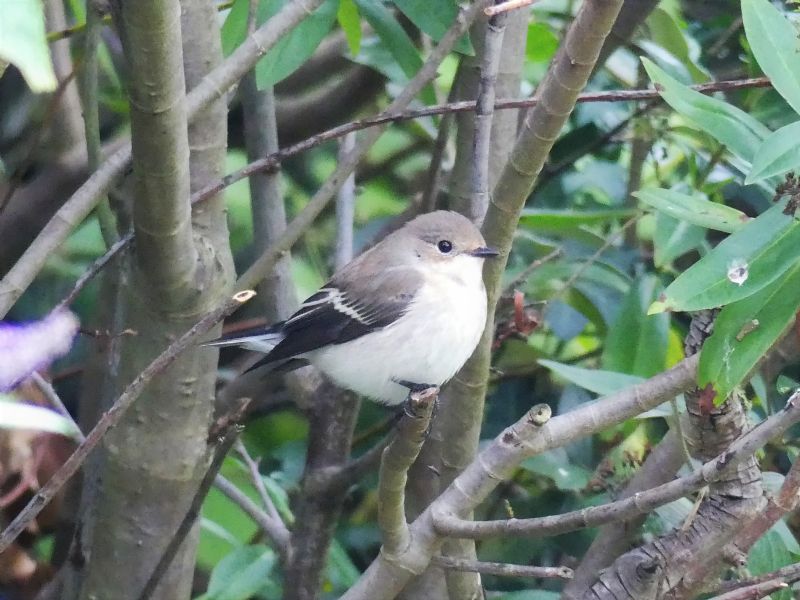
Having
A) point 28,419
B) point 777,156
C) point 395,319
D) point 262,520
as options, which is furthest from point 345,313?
point 28,419

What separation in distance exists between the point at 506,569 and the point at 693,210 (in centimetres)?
69

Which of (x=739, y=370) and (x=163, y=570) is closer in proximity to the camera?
(x=739, y=370)

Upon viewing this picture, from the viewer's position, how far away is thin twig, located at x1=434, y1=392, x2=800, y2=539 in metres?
1.43

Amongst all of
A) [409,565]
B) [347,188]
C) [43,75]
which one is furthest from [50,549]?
[43,75]

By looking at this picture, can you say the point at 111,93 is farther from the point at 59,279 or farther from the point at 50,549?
the point at 50,549

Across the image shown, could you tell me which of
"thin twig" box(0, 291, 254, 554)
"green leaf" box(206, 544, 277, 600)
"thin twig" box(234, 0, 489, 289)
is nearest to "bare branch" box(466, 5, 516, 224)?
"thin twig" box(234, 0, 489, 289)

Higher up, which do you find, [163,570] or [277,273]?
[277,273]

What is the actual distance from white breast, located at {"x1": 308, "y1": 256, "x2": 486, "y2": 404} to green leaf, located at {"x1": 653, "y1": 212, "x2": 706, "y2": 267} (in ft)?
1.42

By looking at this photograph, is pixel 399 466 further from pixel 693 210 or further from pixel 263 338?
pixel 263 338

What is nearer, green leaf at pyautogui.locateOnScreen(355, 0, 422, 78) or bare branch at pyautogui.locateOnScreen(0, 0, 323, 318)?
bare branch at pyautogui.locateOnScreen(0, 0, 323, 318)

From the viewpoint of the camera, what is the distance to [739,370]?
5.37 feet

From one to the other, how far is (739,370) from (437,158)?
122cm

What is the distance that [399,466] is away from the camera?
5.57 feet

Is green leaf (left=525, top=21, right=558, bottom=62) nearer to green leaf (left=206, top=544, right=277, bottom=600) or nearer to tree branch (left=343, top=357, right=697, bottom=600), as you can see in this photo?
tree branch (left=343, top=357, right=697, bottom=600)
